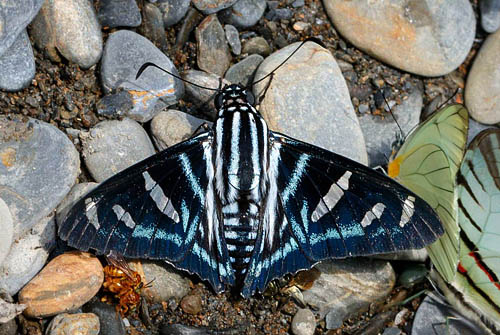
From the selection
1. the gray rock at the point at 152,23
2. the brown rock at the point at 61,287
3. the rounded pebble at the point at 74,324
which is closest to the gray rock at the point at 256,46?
the gray rock at the point at 152,23

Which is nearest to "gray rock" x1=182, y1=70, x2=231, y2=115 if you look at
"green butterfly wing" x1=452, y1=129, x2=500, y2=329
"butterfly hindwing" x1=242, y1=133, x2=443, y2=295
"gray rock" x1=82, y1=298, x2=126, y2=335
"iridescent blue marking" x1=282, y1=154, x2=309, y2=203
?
"butterfly hindwing" x1=242, y1=133, x2=443, y2=295

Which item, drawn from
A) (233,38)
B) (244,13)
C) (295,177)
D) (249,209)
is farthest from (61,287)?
(244,13)

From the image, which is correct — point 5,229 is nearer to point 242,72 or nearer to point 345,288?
point 242,72

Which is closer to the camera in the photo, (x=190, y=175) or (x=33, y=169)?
(x=190, y=175)

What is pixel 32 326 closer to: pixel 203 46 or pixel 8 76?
pixel 8 76

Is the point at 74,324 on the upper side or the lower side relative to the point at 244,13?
lower
